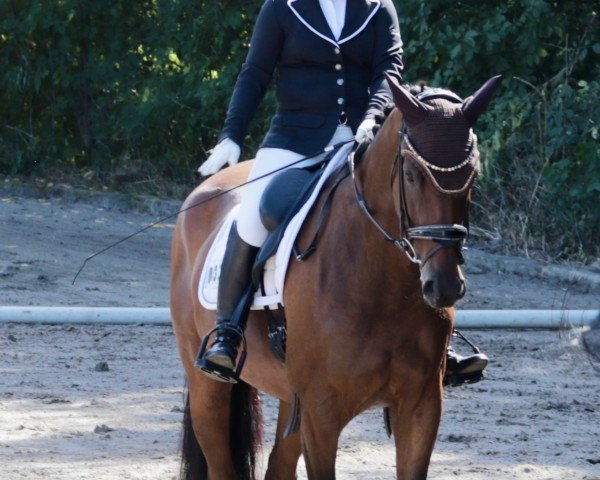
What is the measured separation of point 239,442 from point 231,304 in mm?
920

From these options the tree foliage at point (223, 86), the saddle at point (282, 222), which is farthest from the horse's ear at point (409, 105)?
the tree foliage at point (223, 86)

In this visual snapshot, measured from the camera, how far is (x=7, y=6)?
1562 cm

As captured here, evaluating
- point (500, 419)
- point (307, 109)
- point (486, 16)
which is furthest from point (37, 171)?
point (307, 109)

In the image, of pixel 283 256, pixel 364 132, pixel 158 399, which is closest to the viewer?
pixel 364 132

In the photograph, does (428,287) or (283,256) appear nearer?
(428,287)

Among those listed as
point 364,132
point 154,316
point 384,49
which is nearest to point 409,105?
point 364,132

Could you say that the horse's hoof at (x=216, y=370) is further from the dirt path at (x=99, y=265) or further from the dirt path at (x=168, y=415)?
the dirt path at (x=99, y=265)

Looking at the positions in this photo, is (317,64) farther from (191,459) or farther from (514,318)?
(514,318)

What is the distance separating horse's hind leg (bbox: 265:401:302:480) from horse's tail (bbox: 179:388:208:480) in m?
0.32

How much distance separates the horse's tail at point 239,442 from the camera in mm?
5434

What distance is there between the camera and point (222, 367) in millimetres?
4801

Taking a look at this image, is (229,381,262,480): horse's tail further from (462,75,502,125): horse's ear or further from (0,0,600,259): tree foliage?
(0,0,600,259): tree foliage

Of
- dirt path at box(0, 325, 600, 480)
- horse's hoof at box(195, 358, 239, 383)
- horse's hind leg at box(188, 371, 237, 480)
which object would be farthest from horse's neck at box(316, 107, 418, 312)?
dirt path at box(0, 325, 600, 480)

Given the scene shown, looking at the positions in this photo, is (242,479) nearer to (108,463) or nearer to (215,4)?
(108,463)
